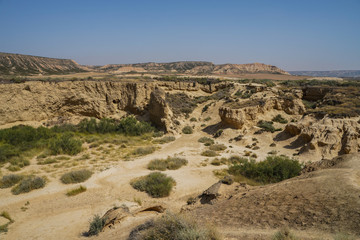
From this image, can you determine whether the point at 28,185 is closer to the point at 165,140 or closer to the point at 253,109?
the point at 165,140

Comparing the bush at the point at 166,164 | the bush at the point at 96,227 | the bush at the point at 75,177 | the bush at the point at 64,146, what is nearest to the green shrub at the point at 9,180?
the bush at the point at 75,177

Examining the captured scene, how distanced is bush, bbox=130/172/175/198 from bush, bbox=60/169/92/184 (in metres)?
2.41

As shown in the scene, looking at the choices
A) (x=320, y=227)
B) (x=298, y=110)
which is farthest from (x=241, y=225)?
(x=298, y=110)

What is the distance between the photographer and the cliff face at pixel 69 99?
55.2 ft

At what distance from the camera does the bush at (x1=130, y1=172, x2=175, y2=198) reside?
828 centimetres

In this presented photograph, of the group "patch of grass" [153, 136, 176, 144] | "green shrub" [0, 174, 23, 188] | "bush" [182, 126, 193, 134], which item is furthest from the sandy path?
"bush" [182, 126, 193, 134]

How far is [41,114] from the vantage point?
711 inches

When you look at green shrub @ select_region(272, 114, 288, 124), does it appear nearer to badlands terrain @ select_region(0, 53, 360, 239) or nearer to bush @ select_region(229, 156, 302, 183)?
badlands terrain @ select_region(0, 53, 360, 239)

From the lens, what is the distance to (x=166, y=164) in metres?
11.6

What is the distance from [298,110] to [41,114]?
24.7 m

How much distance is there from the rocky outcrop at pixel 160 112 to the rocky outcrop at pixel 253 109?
521cm

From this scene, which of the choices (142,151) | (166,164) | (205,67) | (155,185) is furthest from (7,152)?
(205,67)

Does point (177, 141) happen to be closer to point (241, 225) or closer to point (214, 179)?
point (214, 179)

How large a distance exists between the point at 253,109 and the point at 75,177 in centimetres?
1588
